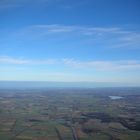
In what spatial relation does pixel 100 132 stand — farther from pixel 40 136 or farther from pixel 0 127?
pixel 0 127

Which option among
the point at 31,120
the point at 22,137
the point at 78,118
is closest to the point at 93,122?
the point at 78,118

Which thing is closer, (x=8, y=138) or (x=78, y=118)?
(x=8, y=138)

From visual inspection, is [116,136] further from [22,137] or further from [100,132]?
[22,137]

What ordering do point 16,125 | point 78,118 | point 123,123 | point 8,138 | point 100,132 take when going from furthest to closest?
point 78,118
point 123,123
point 16,125
point 100,132
point 8,138

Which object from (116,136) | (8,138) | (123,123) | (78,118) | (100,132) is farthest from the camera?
(78,118)

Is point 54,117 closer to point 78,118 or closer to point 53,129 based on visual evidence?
point 78,118

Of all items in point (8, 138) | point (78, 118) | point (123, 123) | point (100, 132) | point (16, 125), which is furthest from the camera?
point (78, 118)

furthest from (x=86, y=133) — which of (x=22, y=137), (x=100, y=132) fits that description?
(x=22, y=137)

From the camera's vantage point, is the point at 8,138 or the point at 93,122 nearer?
the point at 8,138

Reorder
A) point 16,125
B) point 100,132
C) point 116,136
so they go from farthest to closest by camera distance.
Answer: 1. point 16,125
2. point 100,132
3. point 116,136
